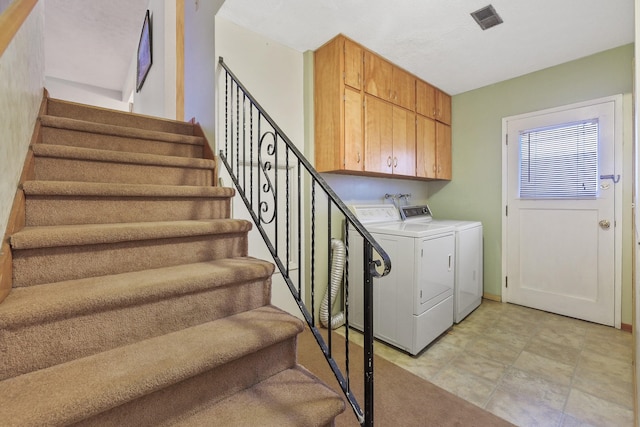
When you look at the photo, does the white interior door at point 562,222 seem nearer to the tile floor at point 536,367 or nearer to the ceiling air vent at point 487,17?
the tile floor at point 536,367

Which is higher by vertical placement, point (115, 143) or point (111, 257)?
point (115, 143)

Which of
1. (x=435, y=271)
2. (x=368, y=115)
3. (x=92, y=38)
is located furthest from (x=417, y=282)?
(x=92, y=38)

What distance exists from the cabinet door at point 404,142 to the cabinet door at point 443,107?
1.80 feet

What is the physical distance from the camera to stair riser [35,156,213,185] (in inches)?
58.6

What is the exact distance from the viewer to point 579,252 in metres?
2.72

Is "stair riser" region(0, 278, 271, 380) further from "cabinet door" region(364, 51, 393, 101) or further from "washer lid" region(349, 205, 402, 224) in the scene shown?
"cabinet door" region(364, 51, 393, 101)

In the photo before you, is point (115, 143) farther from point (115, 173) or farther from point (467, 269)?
point (467, 269)

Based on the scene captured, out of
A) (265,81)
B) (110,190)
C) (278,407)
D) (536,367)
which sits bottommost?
(536,367)

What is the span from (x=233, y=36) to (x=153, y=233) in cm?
174

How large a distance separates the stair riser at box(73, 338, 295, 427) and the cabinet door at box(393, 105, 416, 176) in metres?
2.24

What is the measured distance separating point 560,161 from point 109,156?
3813 millimetres

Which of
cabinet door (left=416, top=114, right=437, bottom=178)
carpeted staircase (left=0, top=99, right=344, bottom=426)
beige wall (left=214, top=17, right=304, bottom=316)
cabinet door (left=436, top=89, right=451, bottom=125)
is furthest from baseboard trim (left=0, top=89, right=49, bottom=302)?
cabinet door (left=436, top=89, right=451, bottom=125)

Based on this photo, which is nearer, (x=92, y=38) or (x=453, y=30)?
(x=453, y=30)

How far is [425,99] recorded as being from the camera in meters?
3.24
